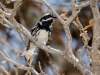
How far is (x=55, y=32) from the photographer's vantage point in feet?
15.2

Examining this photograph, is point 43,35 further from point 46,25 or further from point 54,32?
point 54,32

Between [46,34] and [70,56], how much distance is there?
0.73 metres

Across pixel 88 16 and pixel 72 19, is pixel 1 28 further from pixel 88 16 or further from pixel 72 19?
pixel 72 19

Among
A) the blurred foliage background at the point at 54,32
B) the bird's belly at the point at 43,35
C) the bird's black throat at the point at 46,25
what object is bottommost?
the blurred foliage background at the point at 54,32

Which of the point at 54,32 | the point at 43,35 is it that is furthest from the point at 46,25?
the point at 54,32

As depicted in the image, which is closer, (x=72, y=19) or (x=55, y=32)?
(x=72, y=19)

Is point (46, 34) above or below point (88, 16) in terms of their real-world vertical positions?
above

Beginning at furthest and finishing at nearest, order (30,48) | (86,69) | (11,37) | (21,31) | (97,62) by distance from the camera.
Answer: (11,37) → (30,48) → (21,31) → (86,69) → (97,62)

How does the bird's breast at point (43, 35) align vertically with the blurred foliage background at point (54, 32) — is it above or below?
Result: above

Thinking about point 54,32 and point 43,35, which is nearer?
point 43,35

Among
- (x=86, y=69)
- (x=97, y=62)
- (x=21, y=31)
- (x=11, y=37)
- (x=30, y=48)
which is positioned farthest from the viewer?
(x=11, y=37)

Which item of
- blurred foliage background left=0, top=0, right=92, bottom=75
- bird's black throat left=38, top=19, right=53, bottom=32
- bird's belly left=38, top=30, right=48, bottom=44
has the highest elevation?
bird's black throat left=38, top=19, right=53, bottom=32

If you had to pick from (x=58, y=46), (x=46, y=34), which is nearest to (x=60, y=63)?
(x=58, y=46)

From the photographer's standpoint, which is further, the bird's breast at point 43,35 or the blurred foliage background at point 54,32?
the blurred foliage background at point 54,32
